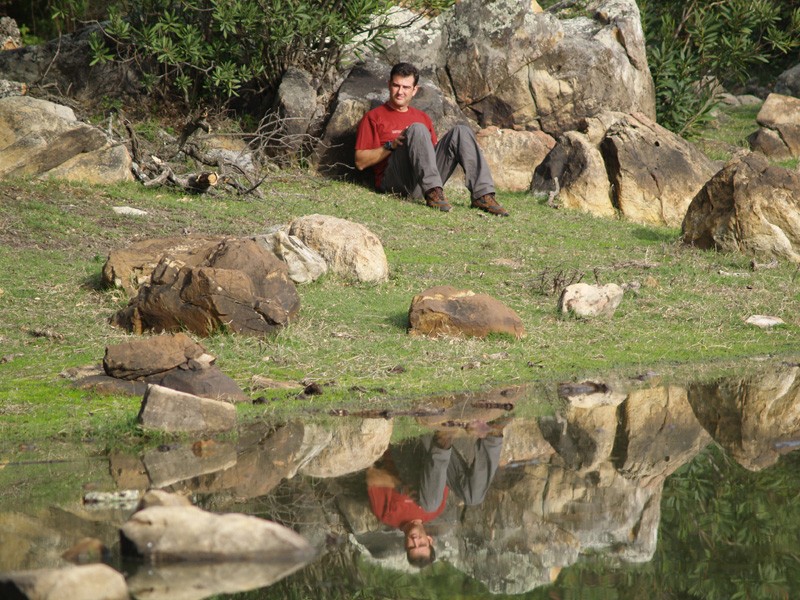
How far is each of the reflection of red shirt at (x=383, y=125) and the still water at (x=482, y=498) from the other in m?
7.68

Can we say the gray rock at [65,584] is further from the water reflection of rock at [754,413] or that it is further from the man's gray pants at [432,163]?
the man's gray pants at [432,163]

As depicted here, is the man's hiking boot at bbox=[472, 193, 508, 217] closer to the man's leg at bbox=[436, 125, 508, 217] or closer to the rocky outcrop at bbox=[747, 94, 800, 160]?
the man's leg at bbox=[436, 125, 508, 217]

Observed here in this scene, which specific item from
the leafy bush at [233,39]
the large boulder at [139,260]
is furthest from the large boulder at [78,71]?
the large boulder at [139,260]

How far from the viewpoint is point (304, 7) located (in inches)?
564

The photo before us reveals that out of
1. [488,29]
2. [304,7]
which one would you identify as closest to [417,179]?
[304,7]

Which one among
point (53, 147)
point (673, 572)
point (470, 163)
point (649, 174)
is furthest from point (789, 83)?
point (673, 572)

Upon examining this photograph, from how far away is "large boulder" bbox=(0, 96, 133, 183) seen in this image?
12.6 meters

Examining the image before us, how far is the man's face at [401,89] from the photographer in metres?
13.9

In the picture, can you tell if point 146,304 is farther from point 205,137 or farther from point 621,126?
point 621,126

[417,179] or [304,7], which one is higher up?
[304,7]

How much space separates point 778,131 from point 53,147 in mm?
11900

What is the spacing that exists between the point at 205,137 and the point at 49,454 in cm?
941

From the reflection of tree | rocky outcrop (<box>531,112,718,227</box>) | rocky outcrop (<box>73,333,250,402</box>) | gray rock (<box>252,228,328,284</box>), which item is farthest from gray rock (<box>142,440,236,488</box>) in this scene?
→ rocky outcrop (<box>531,112,718,227</box>)

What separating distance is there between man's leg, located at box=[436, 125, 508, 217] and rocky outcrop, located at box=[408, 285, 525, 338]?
5245 mm
